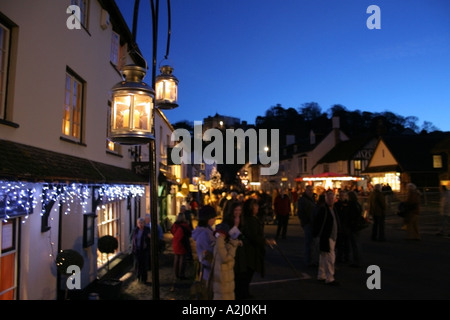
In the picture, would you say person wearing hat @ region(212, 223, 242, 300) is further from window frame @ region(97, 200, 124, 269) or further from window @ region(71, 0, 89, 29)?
window @ region(71, 0, 89, 29)

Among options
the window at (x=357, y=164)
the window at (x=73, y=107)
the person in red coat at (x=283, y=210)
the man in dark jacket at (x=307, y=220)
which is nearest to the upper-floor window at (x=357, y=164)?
the window at (x=357, y=164)

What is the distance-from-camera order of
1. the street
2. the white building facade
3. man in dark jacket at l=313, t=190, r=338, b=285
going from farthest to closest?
1. man in dark jacket at l=313, t=190, r=338, b=285
2. the street
3. the white building facade

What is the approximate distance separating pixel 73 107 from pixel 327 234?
653 cm

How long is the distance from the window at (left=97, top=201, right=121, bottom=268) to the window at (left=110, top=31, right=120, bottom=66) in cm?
471

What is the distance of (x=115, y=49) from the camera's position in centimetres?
1133

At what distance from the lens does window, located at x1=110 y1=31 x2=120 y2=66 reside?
11.1 m

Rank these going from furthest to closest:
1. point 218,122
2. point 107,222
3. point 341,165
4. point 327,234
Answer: point 218,122 → point 341,165 → point 107,222 → point 327,234

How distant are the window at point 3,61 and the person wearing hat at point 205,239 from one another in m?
3.95

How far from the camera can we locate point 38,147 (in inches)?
237

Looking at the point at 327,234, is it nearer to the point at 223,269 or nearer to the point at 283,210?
the point at 223,269

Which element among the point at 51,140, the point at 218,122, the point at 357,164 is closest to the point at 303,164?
the point at 357,164

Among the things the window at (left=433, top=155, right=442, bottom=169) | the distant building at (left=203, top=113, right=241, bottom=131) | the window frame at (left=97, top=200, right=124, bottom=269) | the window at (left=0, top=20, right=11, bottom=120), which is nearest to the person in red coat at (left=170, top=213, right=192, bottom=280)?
the window frame at (left=97, top=200, right=124, bottom=269)

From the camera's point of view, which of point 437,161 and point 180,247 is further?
point 437,161
